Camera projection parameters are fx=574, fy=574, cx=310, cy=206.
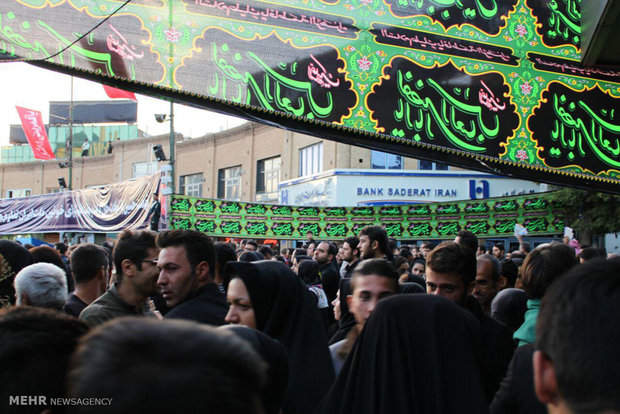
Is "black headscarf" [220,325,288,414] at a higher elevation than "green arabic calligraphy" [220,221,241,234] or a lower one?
lower

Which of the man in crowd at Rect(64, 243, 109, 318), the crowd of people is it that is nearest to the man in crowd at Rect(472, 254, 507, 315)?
the crowd of people

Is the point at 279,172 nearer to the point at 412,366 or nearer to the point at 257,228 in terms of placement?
the point at 257,228

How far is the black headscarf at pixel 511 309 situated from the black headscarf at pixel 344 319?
98 centimetres

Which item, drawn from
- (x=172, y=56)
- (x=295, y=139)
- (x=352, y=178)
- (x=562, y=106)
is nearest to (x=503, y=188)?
(x=352, y=178)

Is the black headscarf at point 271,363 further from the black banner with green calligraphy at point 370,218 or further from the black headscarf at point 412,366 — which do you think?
the black banner with green calligraphy at point 370,218

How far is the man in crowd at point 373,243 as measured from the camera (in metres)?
5.54

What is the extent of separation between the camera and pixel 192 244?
3.36 meters

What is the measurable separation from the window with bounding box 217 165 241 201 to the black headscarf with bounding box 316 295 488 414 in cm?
2897

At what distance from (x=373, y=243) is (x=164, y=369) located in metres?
4.81

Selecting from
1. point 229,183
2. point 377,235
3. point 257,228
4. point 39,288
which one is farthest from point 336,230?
point 229,183

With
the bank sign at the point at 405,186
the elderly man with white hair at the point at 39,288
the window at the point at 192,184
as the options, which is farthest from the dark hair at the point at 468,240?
the window at the point at 192,184

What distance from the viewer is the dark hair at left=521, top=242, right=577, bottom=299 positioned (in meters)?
2.91

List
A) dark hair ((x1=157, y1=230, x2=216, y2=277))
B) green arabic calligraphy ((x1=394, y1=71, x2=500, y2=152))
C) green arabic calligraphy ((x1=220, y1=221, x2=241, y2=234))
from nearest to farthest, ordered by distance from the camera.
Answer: dark hair ((x1=157, y1=230, x2=216, y2=277)) < green arabic calligraphy ((x1=394, y1=71, x2=500, y2=152)) < green arabic calligraphy ((x1=220, y1=221, x2=241, y2=234))

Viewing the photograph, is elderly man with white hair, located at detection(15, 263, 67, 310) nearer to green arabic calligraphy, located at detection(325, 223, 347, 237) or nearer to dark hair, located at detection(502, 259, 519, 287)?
dark hair, located at detection(502, 259, 519, 287)
